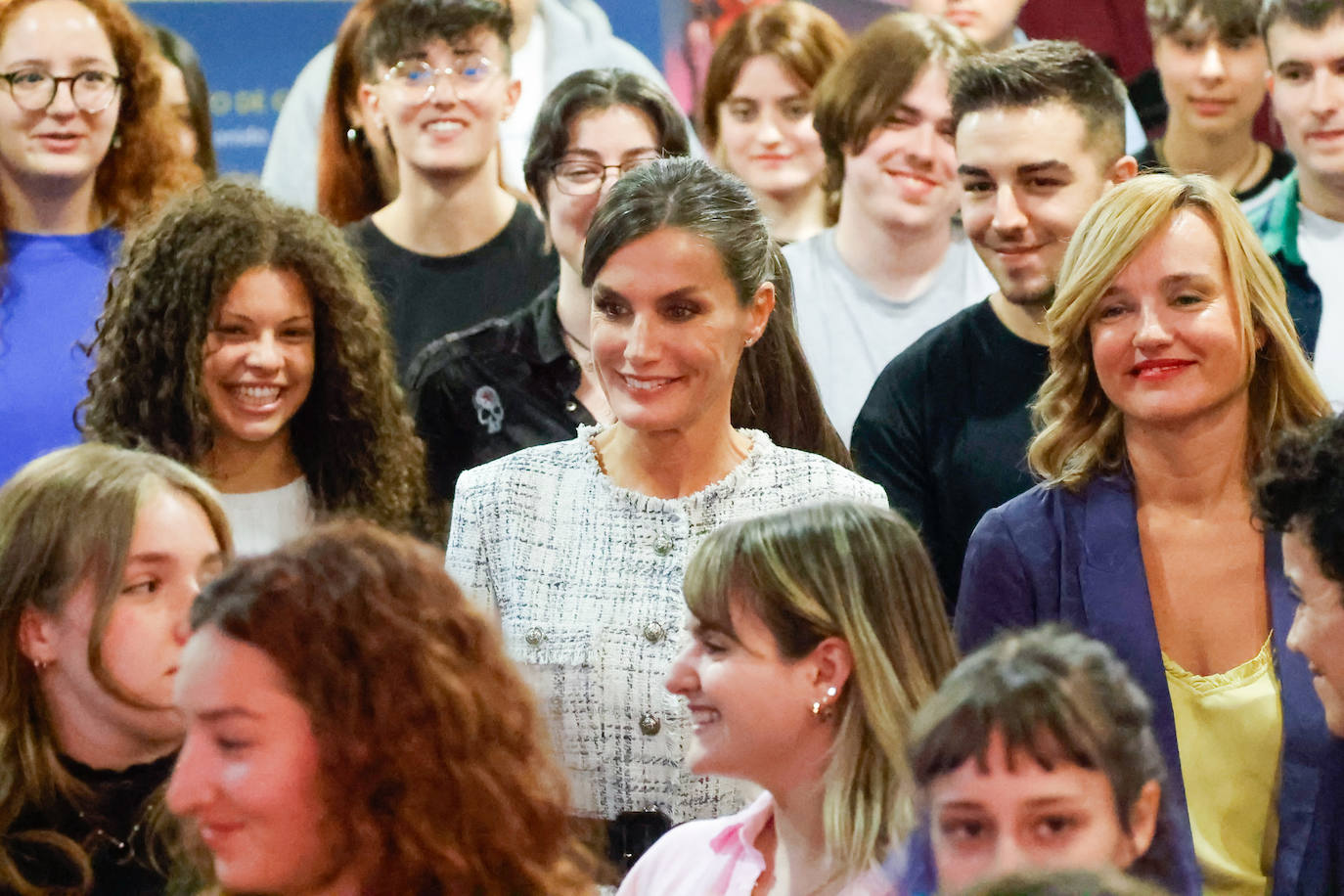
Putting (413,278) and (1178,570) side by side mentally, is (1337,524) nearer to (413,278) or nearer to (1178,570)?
(1178,570)

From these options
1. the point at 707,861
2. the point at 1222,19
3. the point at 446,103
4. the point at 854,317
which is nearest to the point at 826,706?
the point at 707,861

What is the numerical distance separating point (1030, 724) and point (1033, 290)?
151 cm

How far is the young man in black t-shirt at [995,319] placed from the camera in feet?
10.7

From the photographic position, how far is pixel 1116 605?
2.64m

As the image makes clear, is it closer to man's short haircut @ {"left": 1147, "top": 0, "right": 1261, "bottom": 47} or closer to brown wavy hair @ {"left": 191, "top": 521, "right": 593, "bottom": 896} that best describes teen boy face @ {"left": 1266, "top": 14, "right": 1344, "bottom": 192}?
man's short haircut @ {"left": 1147, "top": 0, "right": 1261, "bottom": 47}

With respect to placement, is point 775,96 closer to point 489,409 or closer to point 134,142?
point 489,409

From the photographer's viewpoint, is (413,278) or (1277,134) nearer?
(413,278)

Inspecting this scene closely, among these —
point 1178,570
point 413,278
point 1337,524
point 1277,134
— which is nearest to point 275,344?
point 413,278

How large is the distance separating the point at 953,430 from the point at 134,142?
175 centimetres

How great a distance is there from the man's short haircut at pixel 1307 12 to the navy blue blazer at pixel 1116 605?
62.3 inches

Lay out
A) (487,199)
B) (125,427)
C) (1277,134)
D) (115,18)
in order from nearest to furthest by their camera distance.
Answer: (125,427)
(115,18)
(487,199)
(1277,134)

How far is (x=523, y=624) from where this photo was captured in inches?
107

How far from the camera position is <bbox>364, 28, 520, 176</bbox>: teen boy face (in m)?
A: 3.99

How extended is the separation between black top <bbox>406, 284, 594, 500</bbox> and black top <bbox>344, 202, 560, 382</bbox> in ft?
1.23
